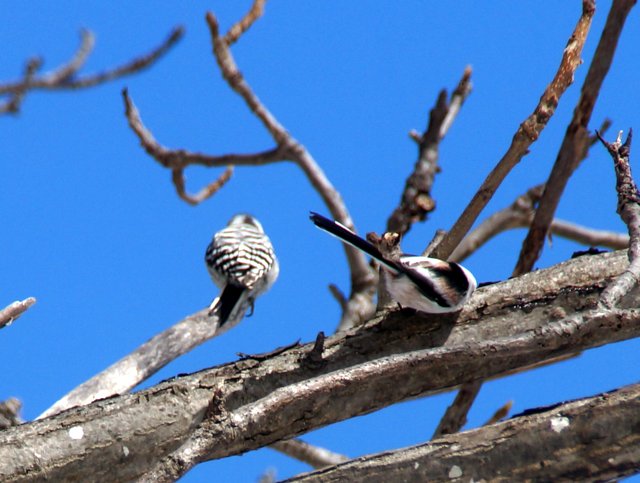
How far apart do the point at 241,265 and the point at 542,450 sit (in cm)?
396

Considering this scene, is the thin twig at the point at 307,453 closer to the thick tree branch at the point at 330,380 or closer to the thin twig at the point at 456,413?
the thin twig at the point at 456,413

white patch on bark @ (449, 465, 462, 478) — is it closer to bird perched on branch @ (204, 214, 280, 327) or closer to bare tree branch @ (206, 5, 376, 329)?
bare tree branch @ (206, 5, 376, 329)

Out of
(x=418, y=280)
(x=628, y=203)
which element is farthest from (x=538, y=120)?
(x=418, y=280)

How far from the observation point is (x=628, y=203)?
3096mm

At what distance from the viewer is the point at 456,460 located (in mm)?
2410

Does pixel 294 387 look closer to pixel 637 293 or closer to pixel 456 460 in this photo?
pixel 456 460

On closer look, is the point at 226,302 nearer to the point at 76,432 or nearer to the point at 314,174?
the point at 314,174

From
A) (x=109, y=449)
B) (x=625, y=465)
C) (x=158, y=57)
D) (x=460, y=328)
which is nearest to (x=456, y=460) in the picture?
(x=625, y=465)

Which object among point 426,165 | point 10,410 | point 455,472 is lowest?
point 455,472

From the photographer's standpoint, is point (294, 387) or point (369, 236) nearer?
point (294, 387)

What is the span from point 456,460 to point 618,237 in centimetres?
362

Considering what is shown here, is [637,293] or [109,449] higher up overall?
[637,293]

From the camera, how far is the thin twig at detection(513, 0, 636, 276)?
13.4 feet

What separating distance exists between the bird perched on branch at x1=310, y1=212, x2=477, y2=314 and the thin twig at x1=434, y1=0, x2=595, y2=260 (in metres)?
0.27
